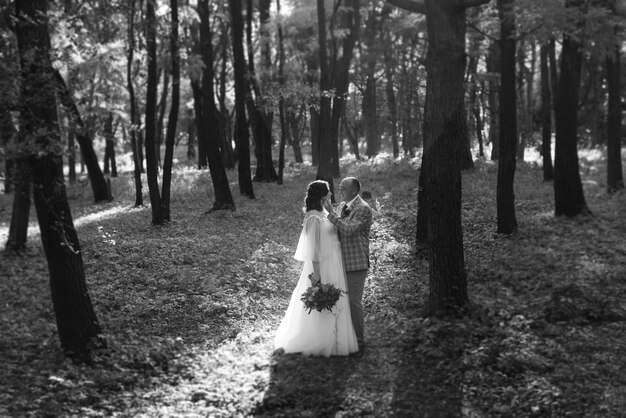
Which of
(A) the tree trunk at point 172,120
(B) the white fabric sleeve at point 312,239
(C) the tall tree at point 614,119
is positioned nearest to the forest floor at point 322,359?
(A) the tree trunk at point 172,120

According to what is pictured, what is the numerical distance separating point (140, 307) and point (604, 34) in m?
12.5

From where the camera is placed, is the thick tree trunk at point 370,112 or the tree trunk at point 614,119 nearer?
the tree trunk at point 614,119

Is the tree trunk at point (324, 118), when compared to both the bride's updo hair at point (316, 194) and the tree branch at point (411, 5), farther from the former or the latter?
the bride's updo hair at point (316, 194)

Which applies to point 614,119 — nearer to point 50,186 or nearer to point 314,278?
point 314,278

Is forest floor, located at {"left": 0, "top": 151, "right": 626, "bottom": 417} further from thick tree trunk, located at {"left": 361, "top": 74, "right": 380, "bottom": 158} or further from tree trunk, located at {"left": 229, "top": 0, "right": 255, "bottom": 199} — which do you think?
thick tree trunk, located at {"left": 361, "top": 74, "right": 380, "bottom": 158}

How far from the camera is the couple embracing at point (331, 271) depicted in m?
7.54

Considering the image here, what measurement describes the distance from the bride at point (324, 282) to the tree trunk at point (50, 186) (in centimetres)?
264

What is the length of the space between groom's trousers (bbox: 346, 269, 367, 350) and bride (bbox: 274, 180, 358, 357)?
126 millimetres

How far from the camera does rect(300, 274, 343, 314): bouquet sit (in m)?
7.21

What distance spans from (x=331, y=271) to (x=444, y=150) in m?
2.36

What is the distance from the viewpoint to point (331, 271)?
7.61m

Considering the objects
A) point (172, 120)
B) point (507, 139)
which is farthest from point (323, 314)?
point (172, 120)

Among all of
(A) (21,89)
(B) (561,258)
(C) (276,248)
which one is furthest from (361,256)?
(C) (276,248)

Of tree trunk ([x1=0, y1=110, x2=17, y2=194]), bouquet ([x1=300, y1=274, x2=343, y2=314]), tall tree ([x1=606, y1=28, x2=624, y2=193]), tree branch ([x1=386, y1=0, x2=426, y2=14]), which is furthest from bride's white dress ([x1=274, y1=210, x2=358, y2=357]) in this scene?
tall tree ([x1=606, y1=28, x2=624, y2=193])
